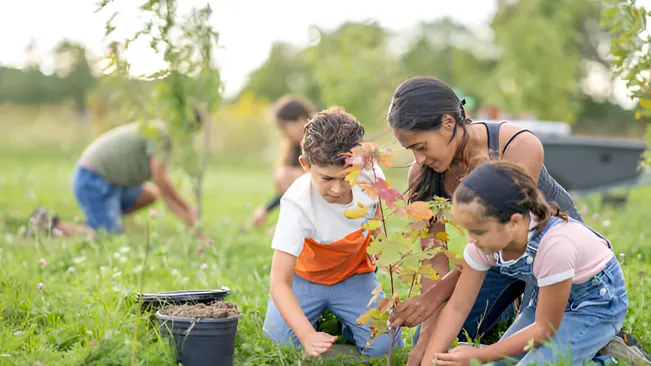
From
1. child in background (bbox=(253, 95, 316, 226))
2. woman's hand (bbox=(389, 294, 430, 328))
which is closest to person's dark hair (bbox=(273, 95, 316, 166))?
child in background (bbox=(253, 95, 316, 226))

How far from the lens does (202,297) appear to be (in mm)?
2926

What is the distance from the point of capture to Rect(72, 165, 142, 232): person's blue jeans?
643 cm

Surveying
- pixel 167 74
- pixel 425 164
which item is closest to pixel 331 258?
pixel 425 164

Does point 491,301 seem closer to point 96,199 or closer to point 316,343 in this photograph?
point 316,343

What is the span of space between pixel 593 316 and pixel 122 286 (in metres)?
2.17

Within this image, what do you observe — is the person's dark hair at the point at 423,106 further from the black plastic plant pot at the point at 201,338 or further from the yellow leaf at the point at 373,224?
the black plastic plant pot at the point at 201,338

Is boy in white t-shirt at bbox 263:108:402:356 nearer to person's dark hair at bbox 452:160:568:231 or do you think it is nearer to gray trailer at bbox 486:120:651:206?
person's dark hair at bbox 452:160:568:231

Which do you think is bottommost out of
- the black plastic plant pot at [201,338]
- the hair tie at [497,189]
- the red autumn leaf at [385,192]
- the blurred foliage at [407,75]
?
the blurred foliage at [407,75]

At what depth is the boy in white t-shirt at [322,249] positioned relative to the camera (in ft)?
9.53

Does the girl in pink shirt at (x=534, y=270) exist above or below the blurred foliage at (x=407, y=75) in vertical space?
above

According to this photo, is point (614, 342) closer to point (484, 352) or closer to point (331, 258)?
point (484, 352)

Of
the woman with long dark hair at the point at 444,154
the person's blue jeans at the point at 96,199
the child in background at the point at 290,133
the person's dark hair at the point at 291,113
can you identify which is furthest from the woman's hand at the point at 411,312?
the person's blue jeans at the point at 96,199

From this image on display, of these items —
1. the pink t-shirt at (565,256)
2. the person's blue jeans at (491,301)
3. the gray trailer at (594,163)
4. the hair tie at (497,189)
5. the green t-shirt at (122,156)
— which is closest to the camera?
the hair tie at (497,189)

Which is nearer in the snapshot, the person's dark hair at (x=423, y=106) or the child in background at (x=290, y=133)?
the person's dark hair at (x=423, y=106)
